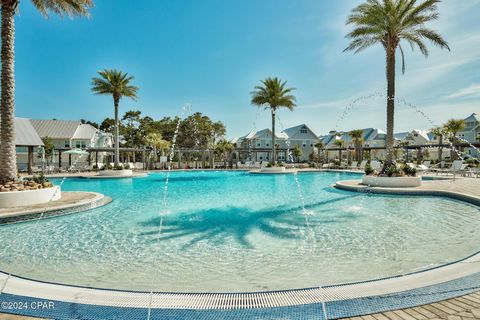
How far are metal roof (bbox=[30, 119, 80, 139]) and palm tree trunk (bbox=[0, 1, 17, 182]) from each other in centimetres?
→ 4429

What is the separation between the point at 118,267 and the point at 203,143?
65.2m

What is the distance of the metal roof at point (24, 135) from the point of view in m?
30.2

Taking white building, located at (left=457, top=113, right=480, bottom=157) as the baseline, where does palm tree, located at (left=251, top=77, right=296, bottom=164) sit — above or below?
above

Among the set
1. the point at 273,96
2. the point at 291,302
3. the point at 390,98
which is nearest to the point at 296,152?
the point at 273,96

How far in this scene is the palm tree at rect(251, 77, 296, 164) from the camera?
38.8m

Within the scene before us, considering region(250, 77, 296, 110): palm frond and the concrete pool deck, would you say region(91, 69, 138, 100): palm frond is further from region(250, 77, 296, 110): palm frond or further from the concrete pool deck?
the concrete pool deck

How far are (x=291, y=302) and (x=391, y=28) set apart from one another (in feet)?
64.8

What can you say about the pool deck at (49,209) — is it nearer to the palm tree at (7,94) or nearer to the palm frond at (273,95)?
the palm tree at (7,94)

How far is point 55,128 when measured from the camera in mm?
52719

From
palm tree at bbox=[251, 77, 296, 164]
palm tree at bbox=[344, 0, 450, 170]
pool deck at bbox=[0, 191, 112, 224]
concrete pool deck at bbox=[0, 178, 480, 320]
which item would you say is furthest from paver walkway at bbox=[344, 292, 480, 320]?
palm tree at bbox=[251, 77, 296, 164]

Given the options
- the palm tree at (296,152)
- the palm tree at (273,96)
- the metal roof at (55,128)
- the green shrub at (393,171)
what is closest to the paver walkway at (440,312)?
the green shrub at (393,171)

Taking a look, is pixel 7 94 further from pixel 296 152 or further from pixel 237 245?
pixel 296 152

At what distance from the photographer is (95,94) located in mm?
32281

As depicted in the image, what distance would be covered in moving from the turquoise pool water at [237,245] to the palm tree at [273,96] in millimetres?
28435
